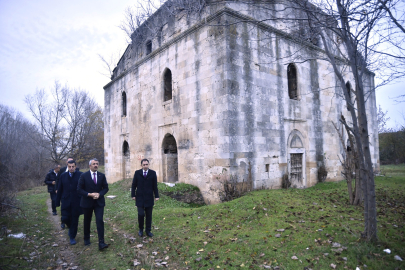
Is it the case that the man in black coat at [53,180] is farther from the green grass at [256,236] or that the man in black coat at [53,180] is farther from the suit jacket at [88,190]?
the suit jacket at [88,190]

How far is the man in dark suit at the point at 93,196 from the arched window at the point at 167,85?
7541 millimetres

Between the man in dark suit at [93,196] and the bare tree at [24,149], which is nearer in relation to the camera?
the man in dark suit at [93,196]

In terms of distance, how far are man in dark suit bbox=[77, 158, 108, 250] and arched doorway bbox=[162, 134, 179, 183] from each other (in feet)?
22.6

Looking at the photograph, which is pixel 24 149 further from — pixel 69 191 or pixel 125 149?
pixel 69 191

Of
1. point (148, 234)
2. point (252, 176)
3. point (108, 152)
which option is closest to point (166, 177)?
point (252, 176)

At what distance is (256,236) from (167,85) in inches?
360

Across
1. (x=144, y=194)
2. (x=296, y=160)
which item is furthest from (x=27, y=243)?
(x=296, y=160)

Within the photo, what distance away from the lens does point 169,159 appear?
41.5 ft

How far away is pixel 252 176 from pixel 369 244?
5071 millimetres

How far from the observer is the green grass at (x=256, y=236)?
4609mm

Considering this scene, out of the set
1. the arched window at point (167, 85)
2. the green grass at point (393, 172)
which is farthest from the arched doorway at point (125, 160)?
the green grass at point (393, 172)

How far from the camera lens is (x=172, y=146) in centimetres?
1278

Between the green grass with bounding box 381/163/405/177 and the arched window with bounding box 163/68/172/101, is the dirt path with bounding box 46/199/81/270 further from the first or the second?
the green grass with bounding box 381/163/405/177

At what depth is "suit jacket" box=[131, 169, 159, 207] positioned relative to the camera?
5945 mm
